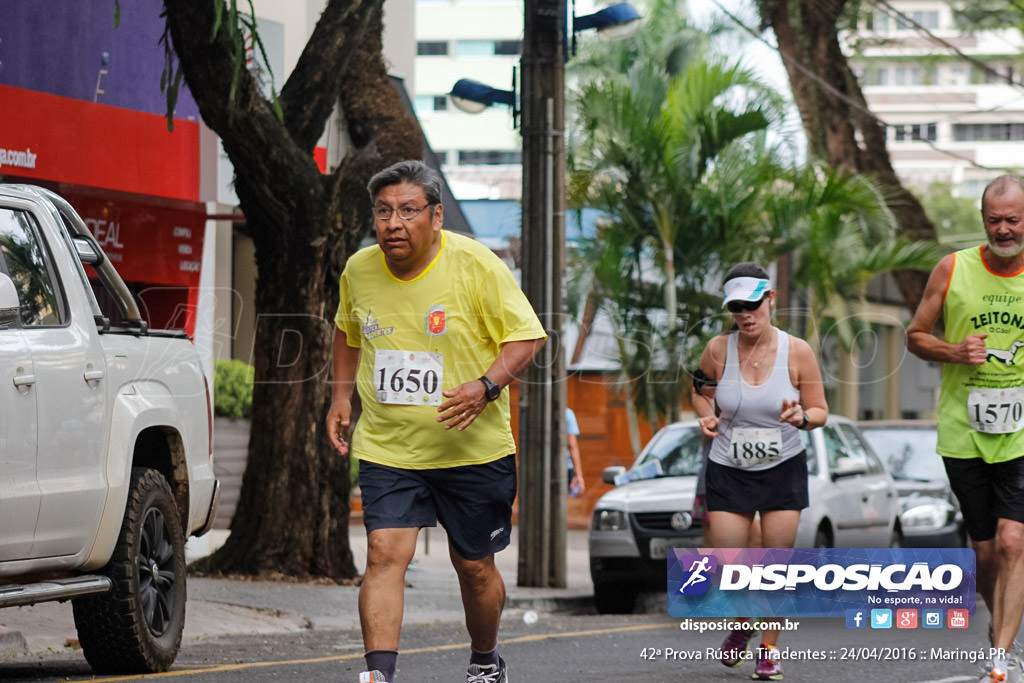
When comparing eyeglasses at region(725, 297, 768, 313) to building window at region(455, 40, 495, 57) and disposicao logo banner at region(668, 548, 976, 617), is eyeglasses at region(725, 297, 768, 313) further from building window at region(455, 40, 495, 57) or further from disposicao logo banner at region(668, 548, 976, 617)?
building window at region(455, 40, 495, 57)

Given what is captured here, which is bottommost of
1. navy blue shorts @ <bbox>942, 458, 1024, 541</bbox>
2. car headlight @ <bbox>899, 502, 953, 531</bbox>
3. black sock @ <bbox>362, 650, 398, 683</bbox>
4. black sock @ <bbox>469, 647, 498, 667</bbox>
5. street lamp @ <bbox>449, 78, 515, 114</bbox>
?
car headlight @ <bbox>899, 502, 953, 531</bbox>

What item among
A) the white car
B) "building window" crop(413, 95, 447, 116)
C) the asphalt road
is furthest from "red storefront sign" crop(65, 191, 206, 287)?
"building window" crop(413, 95, 447, 116)

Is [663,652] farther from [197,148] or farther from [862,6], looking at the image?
[862,6]

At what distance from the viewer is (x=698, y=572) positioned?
840cm

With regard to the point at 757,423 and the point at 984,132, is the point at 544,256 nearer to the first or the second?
the point at 757,423

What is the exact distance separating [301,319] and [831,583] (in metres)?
5.88

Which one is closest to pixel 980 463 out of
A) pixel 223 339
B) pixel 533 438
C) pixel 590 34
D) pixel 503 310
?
pixel 503 310

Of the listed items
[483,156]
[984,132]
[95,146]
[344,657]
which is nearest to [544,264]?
[95,146]

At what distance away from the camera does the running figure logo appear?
8.20 m

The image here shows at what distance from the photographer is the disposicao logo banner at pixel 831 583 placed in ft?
25.7

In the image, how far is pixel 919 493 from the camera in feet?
53.1

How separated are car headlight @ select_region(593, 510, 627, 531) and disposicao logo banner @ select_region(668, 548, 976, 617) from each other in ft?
16.5

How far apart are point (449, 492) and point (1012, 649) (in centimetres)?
248

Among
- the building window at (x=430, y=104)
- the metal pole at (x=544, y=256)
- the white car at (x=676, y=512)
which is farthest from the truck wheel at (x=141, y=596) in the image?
the building window at (x=430, y=104)
